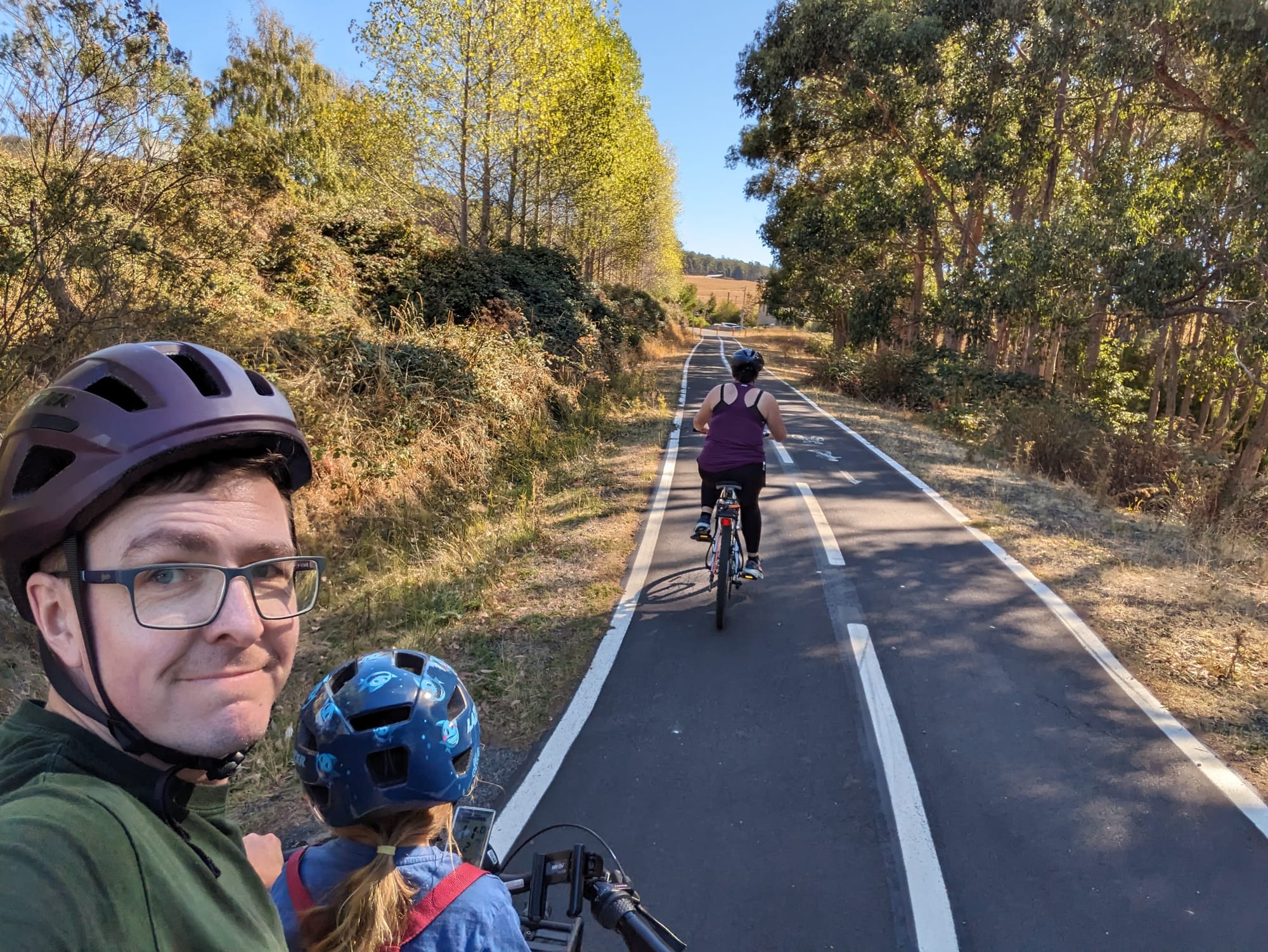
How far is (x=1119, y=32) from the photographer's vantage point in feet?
42.2

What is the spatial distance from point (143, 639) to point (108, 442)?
362 millimetres

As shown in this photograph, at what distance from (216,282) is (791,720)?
908 cm

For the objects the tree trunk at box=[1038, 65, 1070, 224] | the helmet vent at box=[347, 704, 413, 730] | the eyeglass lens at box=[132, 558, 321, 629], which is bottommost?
the helmet vent at box=[347, 704, 413, 730]

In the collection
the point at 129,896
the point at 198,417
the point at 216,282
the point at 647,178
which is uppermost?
the point at 647,178

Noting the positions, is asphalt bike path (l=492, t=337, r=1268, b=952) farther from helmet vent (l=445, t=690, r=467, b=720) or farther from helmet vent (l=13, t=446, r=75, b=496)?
helmet vent (l=13, t=446, r=75, b=496)

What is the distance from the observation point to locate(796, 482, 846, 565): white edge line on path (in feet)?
23.5

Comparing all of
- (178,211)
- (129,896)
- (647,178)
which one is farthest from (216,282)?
(647,178)

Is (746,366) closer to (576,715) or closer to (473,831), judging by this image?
(576,715)

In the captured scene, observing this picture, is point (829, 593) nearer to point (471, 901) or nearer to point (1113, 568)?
point (1113, 568)

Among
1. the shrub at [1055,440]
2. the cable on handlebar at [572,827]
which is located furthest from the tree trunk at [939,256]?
the cable on handlebar at [572,827]

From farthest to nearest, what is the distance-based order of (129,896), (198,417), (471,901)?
(471,901), (198,417), (129,896)

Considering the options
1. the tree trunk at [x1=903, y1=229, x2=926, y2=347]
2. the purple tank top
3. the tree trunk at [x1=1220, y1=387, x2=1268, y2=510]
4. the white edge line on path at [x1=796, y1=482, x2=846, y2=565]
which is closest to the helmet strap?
the purple tank top

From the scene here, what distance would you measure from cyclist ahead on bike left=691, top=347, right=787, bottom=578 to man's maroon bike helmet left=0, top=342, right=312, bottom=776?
4.78m

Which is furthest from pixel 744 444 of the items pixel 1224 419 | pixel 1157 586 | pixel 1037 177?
pixel 1224 419
